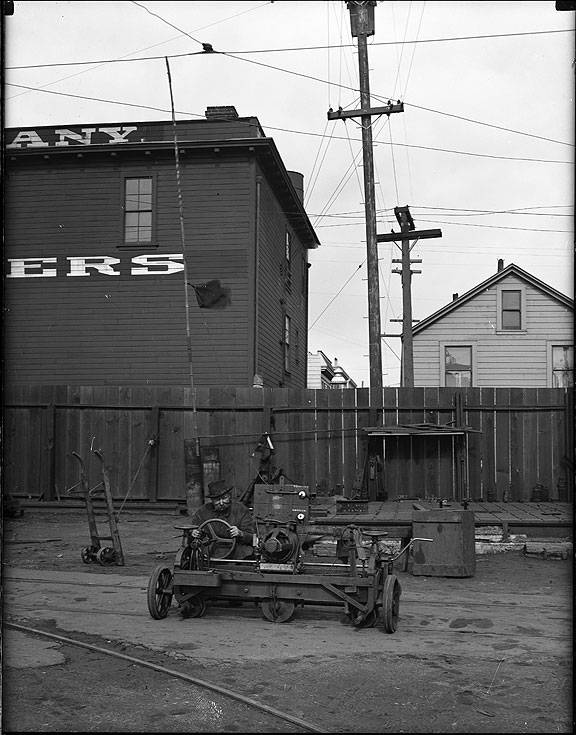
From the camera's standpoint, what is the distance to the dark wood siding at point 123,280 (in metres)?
19.5

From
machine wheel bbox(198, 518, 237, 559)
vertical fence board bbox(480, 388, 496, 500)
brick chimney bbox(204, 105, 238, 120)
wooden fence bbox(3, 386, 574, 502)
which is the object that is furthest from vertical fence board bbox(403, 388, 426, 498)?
brick chimney bbox(204, 105, 238, 120)

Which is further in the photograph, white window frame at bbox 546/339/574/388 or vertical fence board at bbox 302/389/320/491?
white window frame at bbox 546/339/574/388

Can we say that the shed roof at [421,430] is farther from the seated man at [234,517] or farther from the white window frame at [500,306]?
the white window frame at [500,306]

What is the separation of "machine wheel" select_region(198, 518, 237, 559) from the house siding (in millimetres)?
18707

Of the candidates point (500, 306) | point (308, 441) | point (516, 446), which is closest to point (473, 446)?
point (516, 446)

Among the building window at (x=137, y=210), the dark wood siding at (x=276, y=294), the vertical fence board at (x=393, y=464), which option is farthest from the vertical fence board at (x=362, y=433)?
the building window at (x=137, y=210)

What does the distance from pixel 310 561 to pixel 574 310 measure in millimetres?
6259

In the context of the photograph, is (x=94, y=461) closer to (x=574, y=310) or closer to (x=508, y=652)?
(x=508, y=652)

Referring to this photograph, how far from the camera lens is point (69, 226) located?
66.6 feet

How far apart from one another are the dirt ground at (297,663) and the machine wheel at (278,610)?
108mm

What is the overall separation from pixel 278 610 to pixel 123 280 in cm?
1316

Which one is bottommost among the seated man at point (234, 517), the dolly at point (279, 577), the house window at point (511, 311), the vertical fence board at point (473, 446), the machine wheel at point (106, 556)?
the machine wheel at point (106, 556)

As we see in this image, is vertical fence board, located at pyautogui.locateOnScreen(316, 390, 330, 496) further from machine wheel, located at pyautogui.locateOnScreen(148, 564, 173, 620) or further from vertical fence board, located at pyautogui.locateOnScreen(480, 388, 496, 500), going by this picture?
machine wheel, located at pyautogui.locateOnScreen(148, 564, 173, 620)

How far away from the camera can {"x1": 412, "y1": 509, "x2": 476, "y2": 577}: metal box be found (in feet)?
36.0
